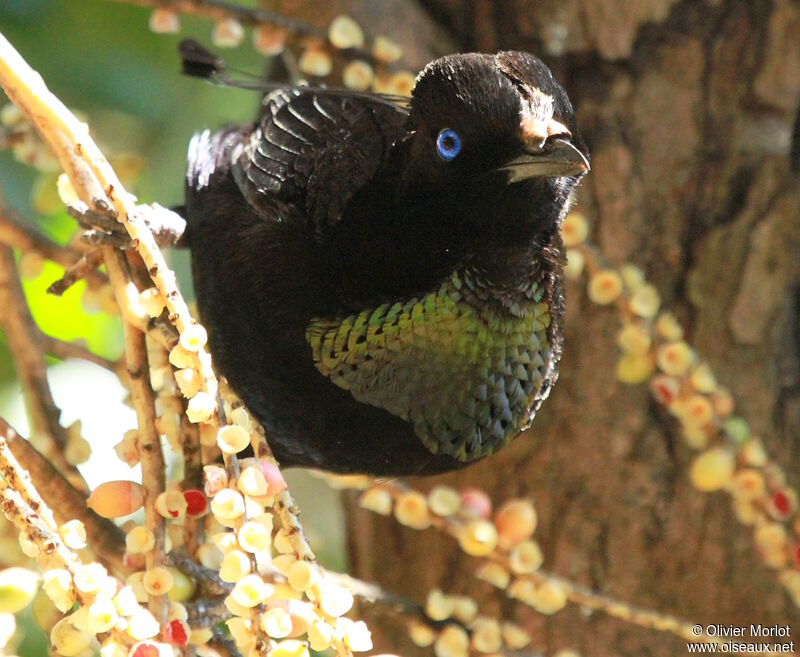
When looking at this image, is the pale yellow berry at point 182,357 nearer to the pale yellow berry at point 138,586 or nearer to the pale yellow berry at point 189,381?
the pale yellow berry at point 189,381

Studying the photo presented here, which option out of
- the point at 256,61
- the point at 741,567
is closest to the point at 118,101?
the point at 256,61

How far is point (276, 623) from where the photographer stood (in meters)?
0.57

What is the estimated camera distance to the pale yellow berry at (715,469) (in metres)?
0.96

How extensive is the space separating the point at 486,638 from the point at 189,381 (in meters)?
0.41

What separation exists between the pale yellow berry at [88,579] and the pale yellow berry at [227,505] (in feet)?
0.23

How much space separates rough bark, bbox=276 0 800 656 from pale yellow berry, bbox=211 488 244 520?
73 centimetres

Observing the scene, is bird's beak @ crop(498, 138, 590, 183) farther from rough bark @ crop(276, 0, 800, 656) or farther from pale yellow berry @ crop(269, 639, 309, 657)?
rough bark @ crop(276, 0, 800, 656)

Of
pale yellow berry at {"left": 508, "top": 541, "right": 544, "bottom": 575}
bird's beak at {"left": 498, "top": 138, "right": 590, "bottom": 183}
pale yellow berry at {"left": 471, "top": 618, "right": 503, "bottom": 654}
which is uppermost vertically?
bird's beak at {"left": 498, "top": 138, "right": 590, "bottom": 183}

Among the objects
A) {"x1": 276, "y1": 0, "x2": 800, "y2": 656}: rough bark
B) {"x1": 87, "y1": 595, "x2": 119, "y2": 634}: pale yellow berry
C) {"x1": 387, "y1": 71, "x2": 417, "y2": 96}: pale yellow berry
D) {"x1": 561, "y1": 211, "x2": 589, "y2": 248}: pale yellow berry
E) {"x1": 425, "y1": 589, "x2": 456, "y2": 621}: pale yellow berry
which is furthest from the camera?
{"x1": 276, "y1": 0, "x2": 800, "y2": 656}: rough bark

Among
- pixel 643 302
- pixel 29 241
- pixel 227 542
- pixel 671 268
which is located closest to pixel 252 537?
pixel 227 542

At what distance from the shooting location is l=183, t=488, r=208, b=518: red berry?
2.34 ft

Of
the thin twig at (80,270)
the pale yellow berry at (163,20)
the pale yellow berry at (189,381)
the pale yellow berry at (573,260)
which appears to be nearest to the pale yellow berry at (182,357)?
the pale yellow berry at (189,381)

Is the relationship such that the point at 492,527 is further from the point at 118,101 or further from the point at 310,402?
the point at 118,101

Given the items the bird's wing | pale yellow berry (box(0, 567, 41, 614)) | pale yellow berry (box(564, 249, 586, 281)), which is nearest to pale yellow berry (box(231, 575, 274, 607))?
pale yellow berry (box(0, 567, 41, 614))
